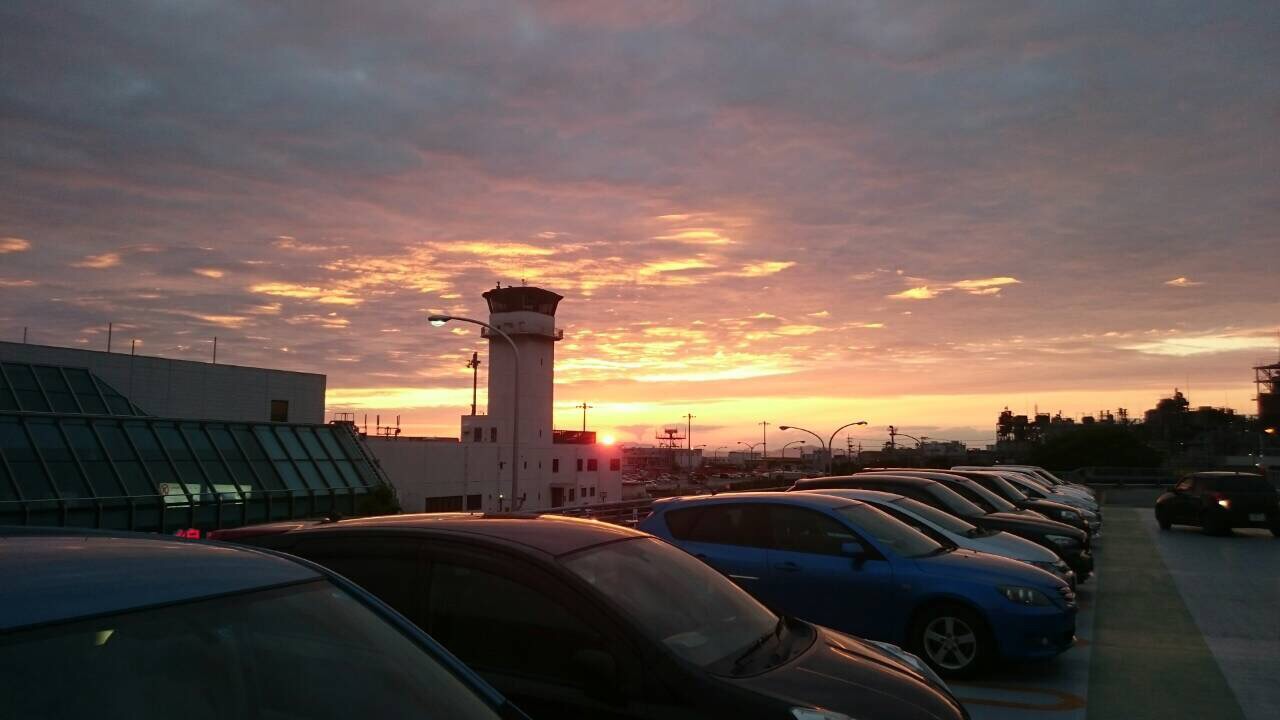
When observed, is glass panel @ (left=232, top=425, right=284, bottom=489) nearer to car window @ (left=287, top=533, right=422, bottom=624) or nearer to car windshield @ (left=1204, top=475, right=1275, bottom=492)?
car window @ (left=287, top=533, right=422, bottom=624)

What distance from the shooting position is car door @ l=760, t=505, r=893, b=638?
820 cm

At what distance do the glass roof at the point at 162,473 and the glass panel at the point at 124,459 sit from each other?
0.10ft

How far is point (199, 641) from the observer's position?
248 cm

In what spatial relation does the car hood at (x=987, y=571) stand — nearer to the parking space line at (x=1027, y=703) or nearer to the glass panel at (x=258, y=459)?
the parking space line at (x=1027, y=703)

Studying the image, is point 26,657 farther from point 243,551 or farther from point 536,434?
point 536,434

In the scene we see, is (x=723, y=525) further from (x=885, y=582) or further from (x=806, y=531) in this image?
(x=885, y=582)

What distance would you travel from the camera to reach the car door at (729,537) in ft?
28.0

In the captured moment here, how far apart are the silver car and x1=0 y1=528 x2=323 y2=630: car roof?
7.96 metres

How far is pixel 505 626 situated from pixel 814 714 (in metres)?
1.53

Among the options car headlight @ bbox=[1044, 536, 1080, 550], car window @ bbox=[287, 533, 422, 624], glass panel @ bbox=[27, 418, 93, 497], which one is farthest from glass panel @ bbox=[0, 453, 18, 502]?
car headlight @ bbox=[1044, 536, 1080, 550]

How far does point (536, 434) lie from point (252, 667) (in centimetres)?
6303

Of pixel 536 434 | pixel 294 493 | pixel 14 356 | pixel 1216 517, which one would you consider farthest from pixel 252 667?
pixel 536 434

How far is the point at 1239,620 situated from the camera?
35.5 feet

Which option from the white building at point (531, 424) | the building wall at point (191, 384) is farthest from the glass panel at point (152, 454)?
the white building at point (531, 424)
